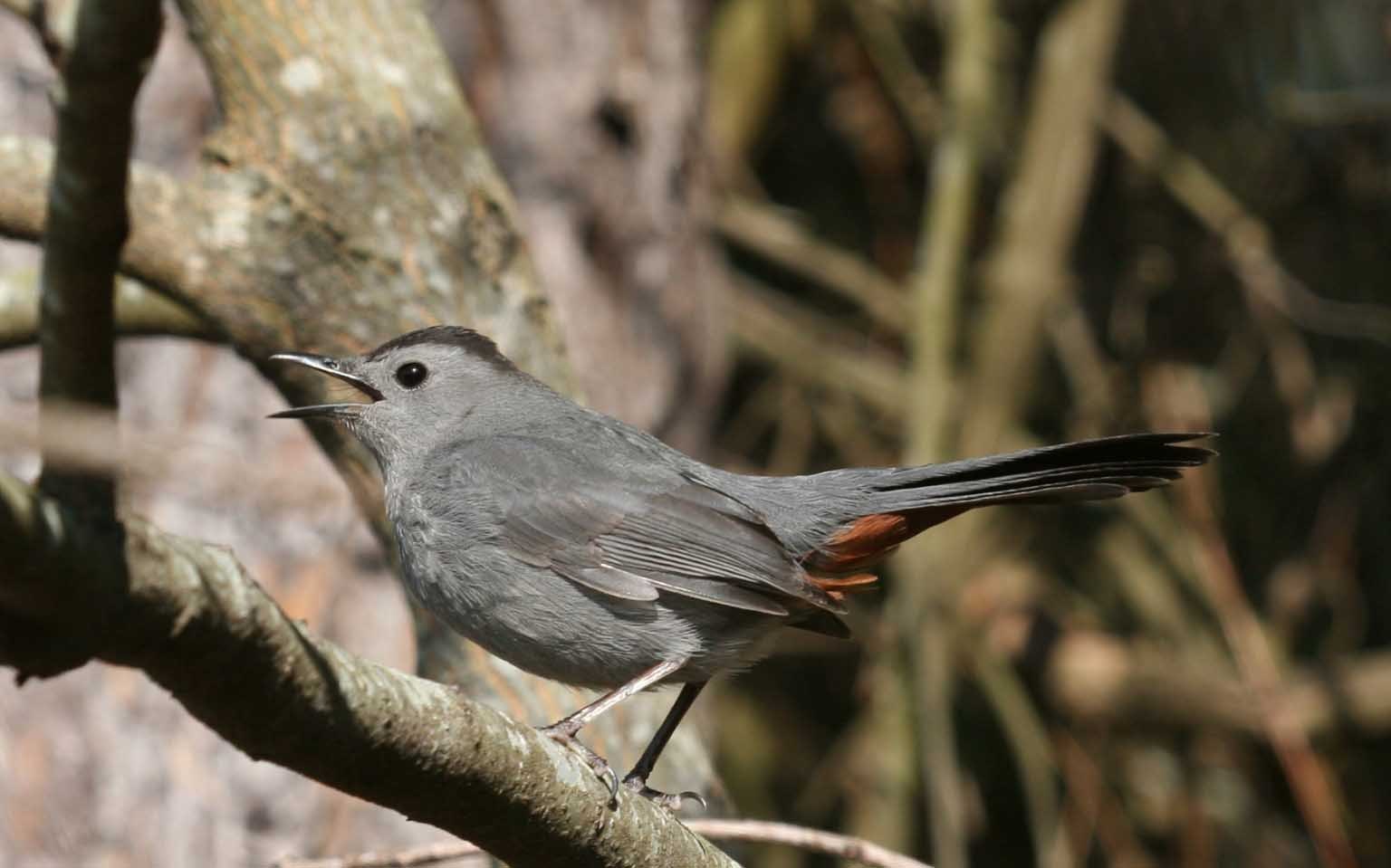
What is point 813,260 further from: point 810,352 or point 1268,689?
point 1268,689

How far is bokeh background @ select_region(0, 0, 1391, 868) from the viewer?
192 inches

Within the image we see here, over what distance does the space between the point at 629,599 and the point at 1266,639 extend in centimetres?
335

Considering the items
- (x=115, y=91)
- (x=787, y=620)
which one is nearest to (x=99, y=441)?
(x=115, y=91)

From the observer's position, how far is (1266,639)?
558 centimetres

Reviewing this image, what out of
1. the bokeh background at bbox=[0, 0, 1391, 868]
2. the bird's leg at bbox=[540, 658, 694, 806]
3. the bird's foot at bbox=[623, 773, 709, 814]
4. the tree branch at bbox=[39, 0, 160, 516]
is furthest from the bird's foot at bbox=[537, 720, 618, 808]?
the bokeh background at bbox=[0, 0, 1391, 868]

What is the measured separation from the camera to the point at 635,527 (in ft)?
10.4

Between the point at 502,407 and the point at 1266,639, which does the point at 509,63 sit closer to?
the point at 502,407

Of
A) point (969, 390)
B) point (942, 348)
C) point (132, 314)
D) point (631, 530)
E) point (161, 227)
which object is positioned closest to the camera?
point (631, 530)

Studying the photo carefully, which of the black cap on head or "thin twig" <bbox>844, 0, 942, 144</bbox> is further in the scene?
"thin twig" <bbox>844, 0, 942, 144</bbox>

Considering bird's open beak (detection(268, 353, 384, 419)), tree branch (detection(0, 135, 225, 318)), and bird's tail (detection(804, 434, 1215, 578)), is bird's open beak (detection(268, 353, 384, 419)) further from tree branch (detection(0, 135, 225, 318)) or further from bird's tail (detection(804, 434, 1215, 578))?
bird's tail (detection(804, 434, 1215, 578))

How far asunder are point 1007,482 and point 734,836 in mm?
828

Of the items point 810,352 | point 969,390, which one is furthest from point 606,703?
point 810,352

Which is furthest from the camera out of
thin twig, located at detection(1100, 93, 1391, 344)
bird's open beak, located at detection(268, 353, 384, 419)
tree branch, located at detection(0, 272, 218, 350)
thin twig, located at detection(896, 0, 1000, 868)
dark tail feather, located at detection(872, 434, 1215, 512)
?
thin twig, located at detection(1100, 93, 1391, 344)

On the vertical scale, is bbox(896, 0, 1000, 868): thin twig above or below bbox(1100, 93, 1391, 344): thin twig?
below
